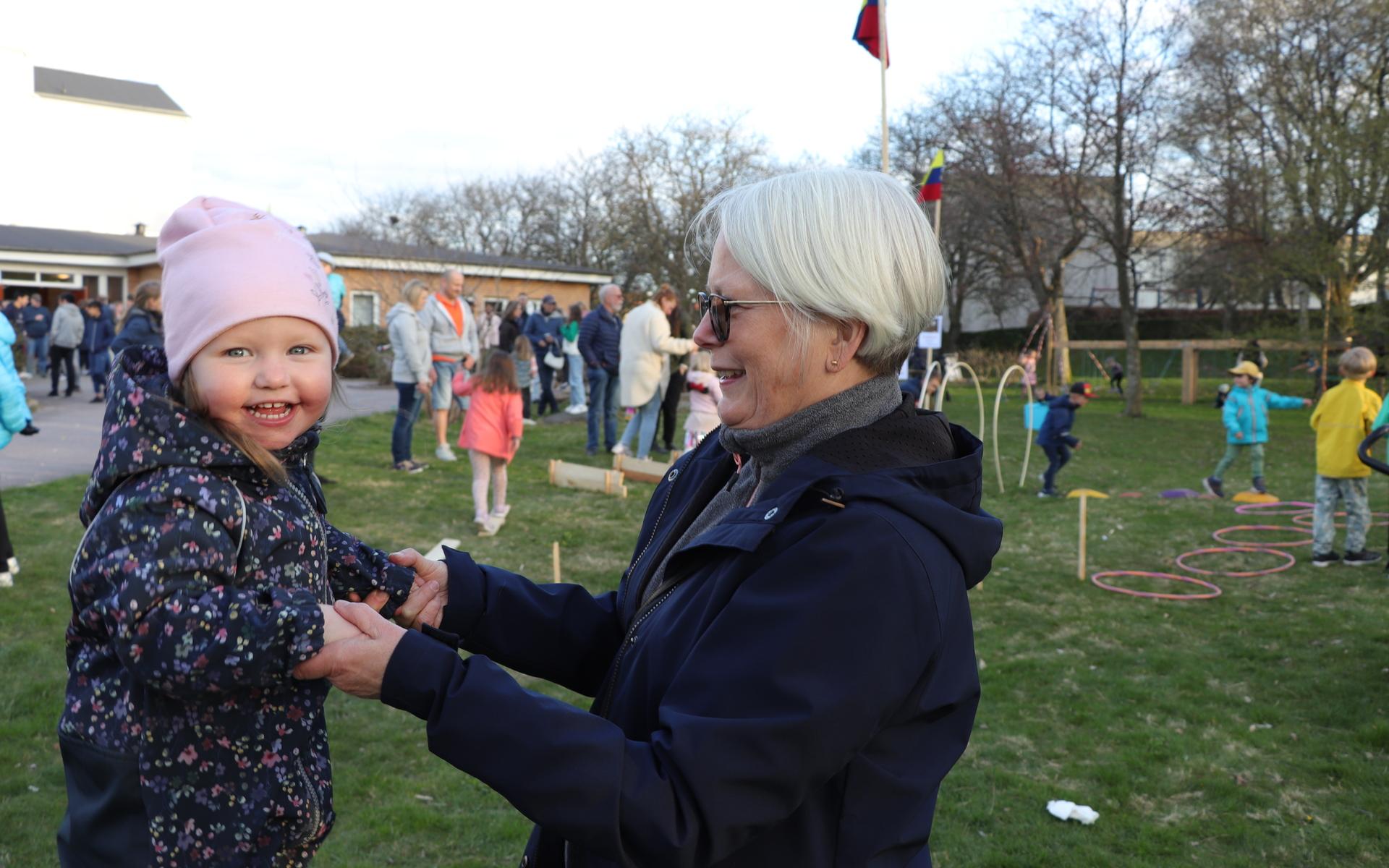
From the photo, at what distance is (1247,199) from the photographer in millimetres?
23906

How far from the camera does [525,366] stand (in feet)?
55.8

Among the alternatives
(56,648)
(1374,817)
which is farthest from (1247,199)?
(56,648)

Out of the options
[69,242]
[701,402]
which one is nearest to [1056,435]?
[701,402]

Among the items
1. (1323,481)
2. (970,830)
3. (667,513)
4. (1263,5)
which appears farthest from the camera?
(1263,5)

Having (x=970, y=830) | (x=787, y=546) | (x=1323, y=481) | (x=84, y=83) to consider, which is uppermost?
(x=84, y=83)

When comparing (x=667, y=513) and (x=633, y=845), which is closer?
(x=633, y=845)

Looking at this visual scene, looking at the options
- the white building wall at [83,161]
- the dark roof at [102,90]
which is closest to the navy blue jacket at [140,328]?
the white building wall at [83,161]

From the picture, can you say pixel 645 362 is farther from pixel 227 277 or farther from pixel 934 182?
pixel 227 277

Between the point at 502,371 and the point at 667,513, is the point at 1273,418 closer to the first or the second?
the point at 502,371

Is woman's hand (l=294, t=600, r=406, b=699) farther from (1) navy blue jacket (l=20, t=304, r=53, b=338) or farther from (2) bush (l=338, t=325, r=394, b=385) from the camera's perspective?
(2) bush (l=338, t=325, r=394, b=385)

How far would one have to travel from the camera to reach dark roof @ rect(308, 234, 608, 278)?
28750mm

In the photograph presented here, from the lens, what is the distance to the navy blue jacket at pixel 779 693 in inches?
59.9

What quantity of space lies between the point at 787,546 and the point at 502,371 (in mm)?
8506

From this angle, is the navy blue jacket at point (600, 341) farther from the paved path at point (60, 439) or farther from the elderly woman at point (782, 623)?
the elderly woman at point (782, 623)
